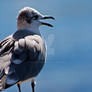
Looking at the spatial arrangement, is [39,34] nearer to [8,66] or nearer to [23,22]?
[23,22]

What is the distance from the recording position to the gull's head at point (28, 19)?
948cm

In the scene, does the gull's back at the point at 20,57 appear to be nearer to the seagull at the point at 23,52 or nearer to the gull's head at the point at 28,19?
the seagull at the point at 23,52

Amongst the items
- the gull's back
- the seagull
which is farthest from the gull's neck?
the gull's back

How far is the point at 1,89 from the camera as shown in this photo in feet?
27.4

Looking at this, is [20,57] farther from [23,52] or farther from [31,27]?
[31,27]

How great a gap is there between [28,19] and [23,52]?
2.91ft

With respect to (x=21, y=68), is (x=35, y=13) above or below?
above

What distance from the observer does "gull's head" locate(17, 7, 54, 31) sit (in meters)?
9.48

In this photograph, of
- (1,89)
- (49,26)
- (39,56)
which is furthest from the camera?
(49,26)

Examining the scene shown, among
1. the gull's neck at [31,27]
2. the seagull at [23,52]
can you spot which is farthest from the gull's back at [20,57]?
the gull's neck at [31,27]

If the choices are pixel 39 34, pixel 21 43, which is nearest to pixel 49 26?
pixel 39 34

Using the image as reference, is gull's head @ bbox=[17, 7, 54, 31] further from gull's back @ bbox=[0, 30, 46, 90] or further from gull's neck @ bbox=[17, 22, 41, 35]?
gull's back @ bbox=[0, 30, 46, 90]

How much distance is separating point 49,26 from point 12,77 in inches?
61.2

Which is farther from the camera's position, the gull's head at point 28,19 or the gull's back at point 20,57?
the gull's head at point 28,19
